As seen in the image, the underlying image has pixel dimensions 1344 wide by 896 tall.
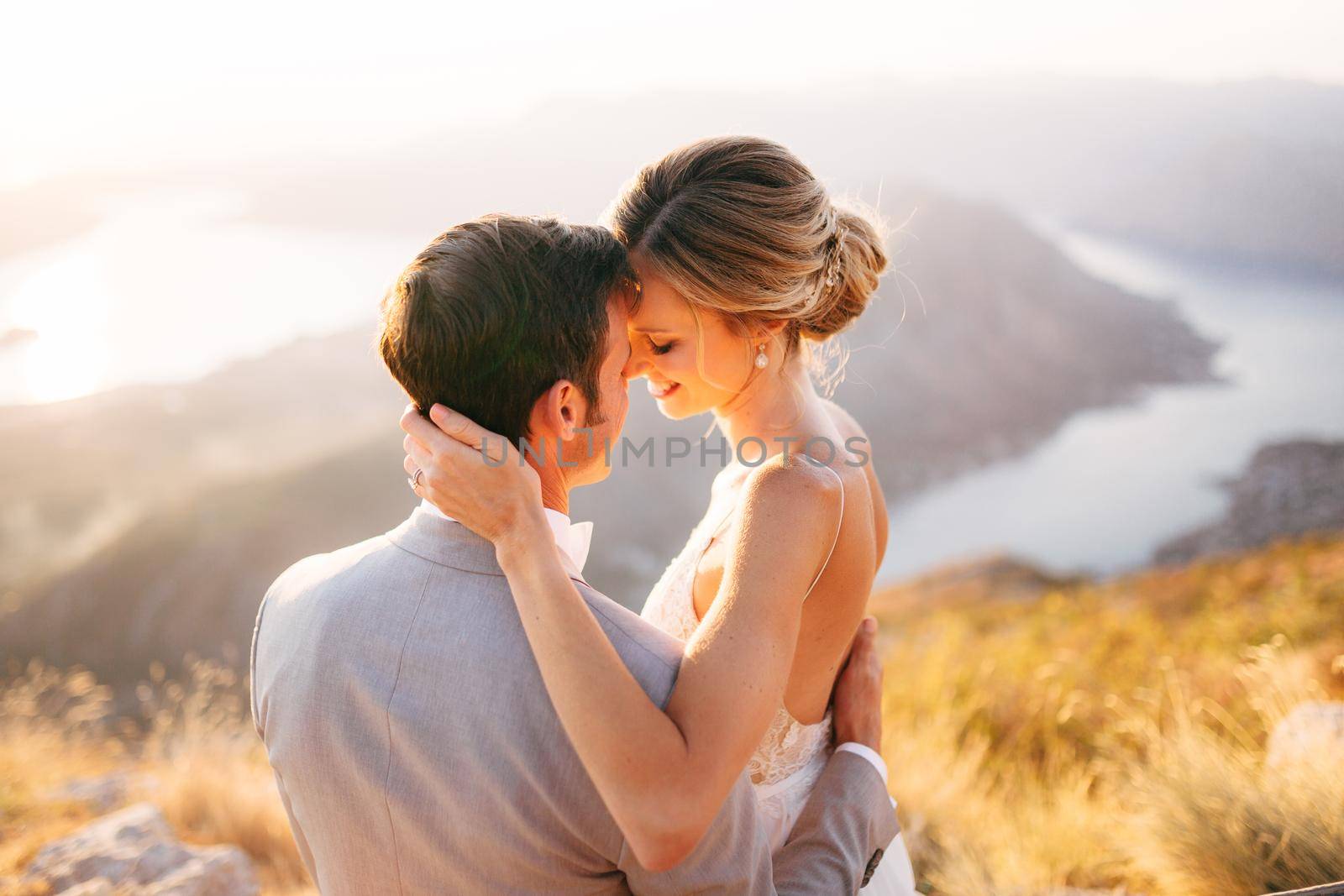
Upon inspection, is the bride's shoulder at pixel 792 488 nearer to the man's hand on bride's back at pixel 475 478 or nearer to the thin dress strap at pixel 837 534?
the thin dress strap at pixel 837 534

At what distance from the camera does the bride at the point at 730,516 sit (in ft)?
4.00

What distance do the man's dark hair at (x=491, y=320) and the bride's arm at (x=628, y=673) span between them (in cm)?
6

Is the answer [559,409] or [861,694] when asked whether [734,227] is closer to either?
[559,409]

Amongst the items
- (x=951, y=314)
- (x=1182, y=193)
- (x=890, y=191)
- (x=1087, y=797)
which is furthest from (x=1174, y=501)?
(x=1087, y=797)

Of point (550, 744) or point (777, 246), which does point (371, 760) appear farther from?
point (777, 246)

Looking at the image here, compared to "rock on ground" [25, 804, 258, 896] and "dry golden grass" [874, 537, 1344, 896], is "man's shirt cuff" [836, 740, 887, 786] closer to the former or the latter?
"dry golden grass" [874, 537, 1344, 896]

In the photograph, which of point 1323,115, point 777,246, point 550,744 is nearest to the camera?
point 550,744

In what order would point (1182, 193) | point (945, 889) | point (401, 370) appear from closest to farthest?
point (401, 370) → point (945, 889) → point (1182, 193)

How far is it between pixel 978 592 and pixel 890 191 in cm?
999

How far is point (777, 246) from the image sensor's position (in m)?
2.05

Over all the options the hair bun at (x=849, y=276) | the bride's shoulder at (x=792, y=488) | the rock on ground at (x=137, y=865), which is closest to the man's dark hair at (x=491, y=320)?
the bride's shoulder at (x=792, y=488)

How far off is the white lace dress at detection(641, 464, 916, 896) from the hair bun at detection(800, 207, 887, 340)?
0.47 metres

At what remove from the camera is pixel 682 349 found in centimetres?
216

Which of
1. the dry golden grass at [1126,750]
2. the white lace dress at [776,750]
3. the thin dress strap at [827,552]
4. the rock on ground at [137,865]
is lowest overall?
the dry golden grass at [1126,750]
